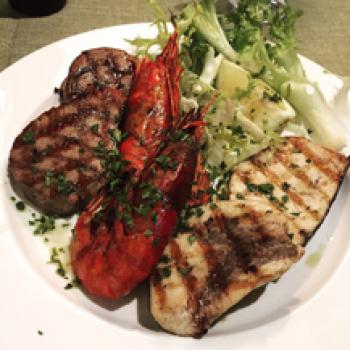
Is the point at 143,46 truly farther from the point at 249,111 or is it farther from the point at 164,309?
the point at 164,309

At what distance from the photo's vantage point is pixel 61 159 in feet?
10.4

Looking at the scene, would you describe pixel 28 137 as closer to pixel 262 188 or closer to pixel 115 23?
pixel 262 188

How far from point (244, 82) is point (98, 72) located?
1175 mm

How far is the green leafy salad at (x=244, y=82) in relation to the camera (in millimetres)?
3812

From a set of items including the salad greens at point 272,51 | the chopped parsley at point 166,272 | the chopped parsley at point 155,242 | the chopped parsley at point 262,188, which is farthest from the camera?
the salad greens at point 272,51

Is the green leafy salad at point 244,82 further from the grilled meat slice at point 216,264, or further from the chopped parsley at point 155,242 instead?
the chopped parsley at point 155,242

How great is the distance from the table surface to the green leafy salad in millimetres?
1003

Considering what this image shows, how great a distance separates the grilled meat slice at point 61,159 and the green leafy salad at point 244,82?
0.91m

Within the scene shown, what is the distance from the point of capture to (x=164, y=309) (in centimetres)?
256

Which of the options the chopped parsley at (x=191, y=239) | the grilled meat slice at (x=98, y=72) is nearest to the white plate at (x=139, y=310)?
the chopped parsley at (x=191, y=239)

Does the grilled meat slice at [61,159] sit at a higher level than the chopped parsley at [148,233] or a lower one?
lower

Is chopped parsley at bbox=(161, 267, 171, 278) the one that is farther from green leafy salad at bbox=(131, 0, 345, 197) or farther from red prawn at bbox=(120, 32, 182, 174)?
green leafy salad at bbox=(131, 0, 345, 197)

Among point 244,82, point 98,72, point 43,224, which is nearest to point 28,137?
point 43,224

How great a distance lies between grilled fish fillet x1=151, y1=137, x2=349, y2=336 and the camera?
2561mm
